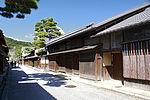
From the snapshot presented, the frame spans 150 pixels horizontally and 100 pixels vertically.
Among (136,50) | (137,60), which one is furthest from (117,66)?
(136,50)

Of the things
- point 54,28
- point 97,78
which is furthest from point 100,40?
point 54,28

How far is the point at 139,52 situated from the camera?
7410 mm

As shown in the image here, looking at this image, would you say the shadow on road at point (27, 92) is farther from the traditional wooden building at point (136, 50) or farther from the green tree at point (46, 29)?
the green tree at point (46, 29)

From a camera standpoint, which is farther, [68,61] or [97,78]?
[68,61]

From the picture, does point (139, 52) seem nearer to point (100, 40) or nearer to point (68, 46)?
point (100, 40)

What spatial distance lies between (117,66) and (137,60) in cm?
352

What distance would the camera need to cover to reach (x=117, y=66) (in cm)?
1095

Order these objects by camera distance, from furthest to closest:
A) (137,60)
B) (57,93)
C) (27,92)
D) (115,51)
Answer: (115,51) → (27,92) → (57,93) → (137,60)

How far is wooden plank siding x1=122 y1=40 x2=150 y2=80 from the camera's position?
707cm

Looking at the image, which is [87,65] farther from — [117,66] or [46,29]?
[46,29]

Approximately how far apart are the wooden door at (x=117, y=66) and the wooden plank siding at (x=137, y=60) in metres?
2.56

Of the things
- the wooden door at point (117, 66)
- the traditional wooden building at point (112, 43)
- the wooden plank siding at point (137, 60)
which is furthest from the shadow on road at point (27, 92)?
the wooden door at point (117, 66)

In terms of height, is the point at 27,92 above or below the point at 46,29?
below

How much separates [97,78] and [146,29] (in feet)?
16.6
